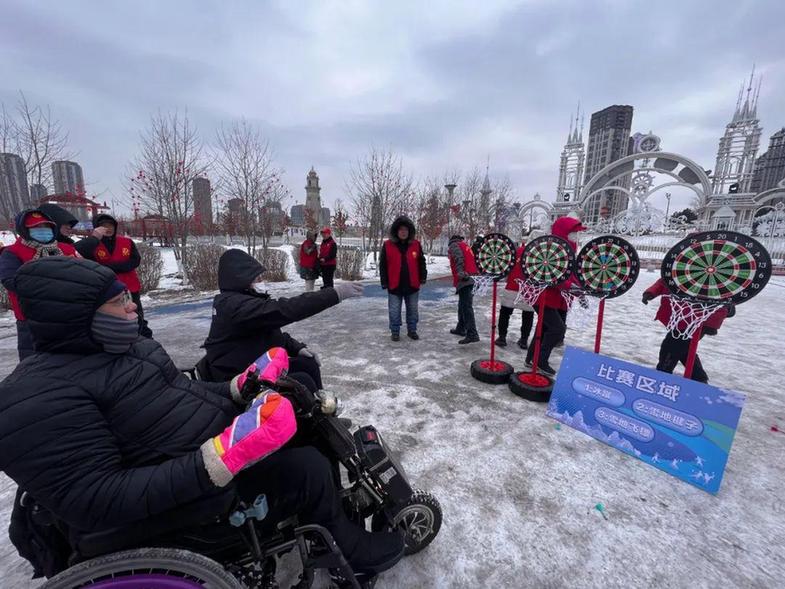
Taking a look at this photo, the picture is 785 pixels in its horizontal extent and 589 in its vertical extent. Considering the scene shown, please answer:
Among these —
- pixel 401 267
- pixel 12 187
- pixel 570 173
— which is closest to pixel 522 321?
pixel 401 267

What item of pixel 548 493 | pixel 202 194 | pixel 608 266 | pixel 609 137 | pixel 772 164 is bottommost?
pixel 548 493

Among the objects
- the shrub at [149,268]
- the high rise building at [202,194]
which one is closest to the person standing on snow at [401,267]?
the shrub at [149,268]

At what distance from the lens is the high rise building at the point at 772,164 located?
46250 mm

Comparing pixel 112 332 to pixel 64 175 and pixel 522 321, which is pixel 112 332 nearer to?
pixel 522 321

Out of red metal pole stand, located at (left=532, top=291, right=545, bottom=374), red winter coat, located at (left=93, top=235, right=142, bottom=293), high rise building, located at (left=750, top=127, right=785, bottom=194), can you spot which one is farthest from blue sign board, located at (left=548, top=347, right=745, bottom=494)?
high rise building, located at (left=750, top=127, right=785, bottom=194)

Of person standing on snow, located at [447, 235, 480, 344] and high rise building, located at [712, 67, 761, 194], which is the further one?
high rise building, located at [712, 67, 761, 194]

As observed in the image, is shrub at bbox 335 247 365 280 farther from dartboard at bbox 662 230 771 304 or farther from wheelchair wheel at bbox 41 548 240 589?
wheelchair wheel at bbox 41 548 240 589

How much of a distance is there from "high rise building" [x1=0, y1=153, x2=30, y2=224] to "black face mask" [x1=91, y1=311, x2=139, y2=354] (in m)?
10.1

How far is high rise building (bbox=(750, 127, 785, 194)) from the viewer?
46.2m

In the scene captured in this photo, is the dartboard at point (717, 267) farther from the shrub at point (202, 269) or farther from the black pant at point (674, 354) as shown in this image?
the shrub at point (202, 269)

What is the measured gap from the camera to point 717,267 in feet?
7.88

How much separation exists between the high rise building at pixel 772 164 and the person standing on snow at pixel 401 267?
6493 centimetres

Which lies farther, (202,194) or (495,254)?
(202,194)

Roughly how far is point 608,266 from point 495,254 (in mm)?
1205
